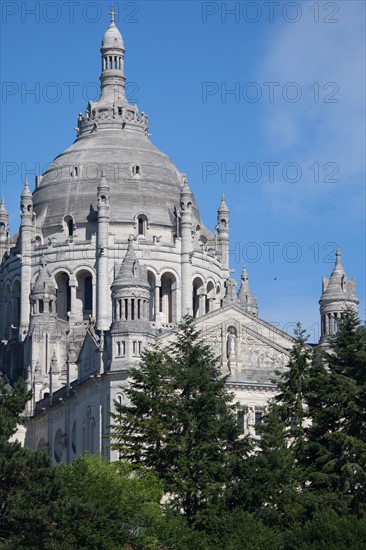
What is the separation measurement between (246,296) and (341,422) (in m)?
49.4

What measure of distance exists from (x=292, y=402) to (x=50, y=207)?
1824 inches

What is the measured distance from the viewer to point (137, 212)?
130 m

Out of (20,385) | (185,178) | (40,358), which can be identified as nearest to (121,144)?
(185,178)

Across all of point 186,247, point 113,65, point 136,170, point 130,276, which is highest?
point 113,65

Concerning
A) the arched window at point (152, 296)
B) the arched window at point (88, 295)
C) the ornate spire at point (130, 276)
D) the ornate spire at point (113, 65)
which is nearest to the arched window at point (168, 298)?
the arched window at point (152, 296)

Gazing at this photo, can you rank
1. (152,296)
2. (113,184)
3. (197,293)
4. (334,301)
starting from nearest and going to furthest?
(334,301) < (152,296) < (113,184) < (197,293)

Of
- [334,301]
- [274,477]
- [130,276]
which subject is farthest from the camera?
[334,301]

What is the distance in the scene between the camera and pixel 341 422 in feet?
290

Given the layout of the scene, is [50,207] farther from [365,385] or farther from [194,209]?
[365,385]

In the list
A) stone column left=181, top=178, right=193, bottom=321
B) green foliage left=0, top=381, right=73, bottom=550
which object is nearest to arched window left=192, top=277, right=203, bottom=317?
stone column left=181, top=178, right=193, bottom=321

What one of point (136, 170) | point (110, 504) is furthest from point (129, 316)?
point (136, 170)

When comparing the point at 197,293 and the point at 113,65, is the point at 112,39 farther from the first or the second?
the point at 197,293

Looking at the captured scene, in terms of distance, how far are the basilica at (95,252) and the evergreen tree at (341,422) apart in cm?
2329

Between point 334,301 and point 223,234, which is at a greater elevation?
point 223,234
